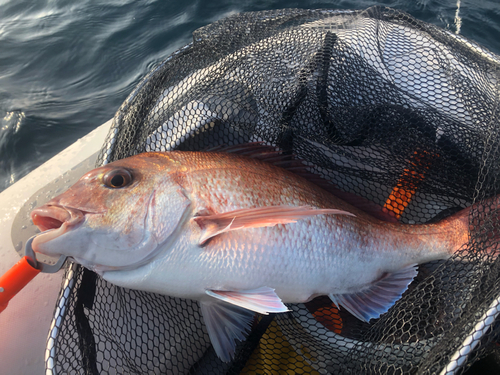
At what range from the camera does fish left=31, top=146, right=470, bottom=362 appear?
1423 millimetres

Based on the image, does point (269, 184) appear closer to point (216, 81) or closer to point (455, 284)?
point (216, 81)

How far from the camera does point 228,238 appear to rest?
5.03 feet

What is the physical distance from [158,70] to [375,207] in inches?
69.8

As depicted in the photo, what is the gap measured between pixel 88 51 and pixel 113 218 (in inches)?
193

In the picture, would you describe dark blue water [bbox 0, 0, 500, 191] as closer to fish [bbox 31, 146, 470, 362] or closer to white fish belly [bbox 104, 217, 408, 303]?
fish [bbox 31, 146, 470, 362]

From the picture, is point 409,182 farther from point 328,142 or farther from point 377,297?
point 377,297

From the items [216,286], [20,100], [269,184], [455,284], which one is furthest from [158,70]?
[20,100]

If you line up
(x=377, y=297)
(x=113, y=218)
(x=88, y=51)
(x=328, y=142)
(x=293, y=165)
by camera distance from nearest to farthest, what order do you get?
(x=113, y=218), (x=377, y=297), (x=293, y=165), (x=328, y=142), (x=88, y=51)

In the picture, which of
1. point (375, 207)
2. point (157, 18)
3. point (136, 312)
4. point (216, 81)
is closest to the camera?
point (136, 312)

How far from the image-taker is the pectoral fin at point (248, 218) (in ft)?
4.67

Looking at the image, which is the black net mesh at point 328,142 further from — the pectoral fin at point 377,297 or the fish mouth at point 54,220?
the fish mouth at point 54,220

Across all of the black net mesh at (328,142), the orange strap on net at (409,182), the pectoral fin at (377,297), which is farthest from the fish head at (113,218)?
the orange strap on net at (409,182)

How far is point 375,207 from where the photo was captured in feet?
6.64

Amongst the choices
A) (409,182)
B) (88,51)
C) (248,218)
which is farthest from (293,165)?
(88,51)
